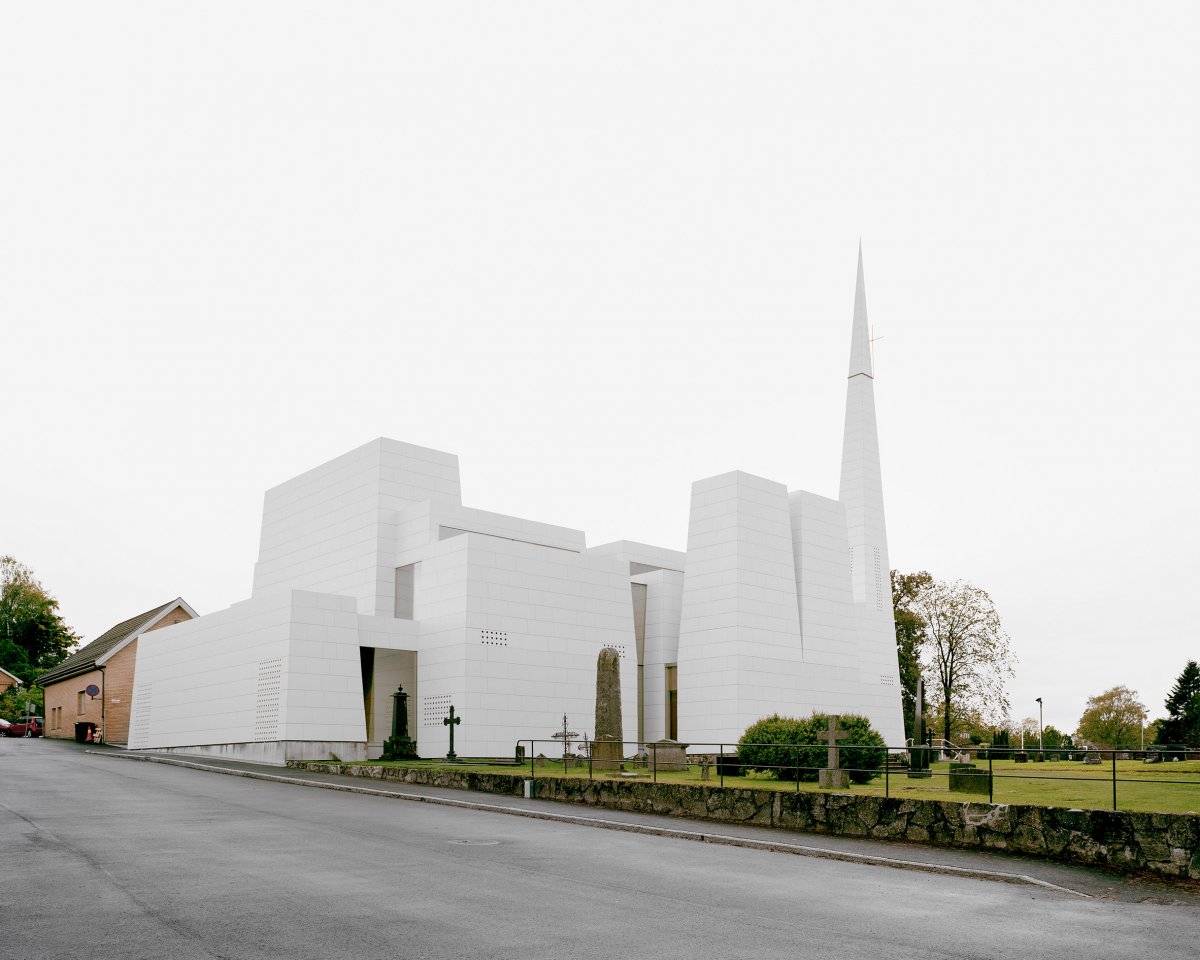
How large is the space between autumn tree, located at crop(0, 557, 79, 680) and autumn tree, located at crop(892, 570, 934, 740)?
80.0 m

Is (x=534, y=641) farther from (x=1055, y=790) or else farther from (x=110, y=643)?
(x=110, y=643)

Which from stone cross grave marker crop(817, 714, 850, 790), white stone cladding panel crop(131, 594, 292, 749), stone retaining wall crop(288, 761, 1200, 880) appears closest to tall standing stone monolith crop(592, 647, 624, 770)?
stone retaining wall crop(288, 761, 1200, 880)

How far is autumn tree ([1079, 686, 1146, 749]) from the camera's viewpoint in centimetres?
10981

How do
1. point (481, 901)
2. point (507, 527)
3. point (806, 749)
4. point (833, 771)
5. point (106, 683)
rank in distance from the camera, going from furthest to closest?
point (106, 683), point (507, 527), point (806, 749), point (833, 771), point (481, 901)

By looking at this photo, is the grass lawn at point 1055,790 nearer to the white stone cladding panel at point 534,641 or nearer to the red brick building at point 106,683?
the white stone cladding panel at point 534,641

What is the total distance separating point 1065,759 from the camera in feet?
174

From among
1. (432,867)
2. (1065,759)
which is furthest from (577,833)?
(1065,759)

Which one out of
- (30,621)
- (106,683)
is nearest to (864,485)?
(106,683)

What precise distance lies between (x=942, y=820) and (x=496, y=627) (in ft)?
94.2

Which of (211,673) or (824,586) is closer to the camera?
(211,673)

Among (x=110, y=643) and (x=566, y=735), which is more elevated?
(x=110, y=643)

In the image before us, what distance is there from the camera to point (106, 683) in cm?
6228

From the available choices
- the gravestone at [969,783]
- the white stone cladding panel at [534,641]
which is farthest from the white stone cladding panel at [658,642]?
the gravestone at [969,783]

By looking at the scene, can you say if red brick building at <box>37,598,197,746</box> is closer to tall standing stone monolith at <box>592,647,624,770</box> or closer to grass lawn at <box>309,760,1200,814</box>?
A: tall standing stone monolith at <box>592,647,624,770</box>
